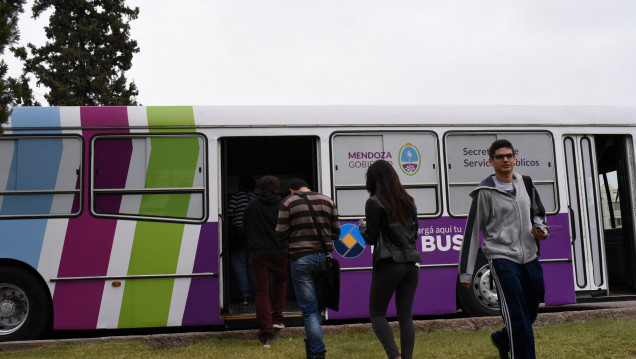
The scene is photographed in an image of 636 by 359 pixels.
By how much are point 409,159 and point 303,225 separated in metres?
2.60

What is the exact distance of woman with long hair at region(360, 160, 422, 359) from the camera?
4691 mm

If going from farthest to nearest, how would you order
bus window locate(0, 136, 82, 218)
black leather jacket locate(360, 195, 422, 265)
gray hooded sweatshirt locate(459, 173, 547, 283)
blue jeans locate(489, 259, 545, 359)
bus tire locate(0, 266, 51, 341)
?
bus window locate(0, 136, 82, 218), bus tire locate(0, 266, 51, 341), black leather jacket locate(360, 195, 422, 265), gray hooded sweatshirt locate(459, 173, 547, 283), blue jeans locate(489, 259, 545, 359)

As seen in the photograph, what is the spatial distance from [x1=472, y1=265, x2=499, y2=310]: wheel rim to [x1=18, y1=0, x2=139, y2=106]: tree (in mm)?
19606

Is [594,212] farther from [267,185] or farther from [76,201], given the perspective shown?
[76,201]

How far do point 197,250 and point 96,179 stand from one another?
1.47 m

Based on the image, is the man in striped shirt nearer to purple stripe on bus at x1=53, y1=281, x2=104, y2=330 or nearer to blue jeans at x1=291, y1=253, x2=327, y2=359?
blue jeans at x1=291, y1=253, x2=327, y2=359

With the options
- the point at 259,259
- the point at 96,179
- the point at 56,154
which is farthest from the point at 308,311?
the point at 56,154

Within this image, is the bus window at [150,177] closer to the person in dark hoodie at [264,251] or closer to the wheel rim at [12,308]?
the person in dark hoodie at [264,251]

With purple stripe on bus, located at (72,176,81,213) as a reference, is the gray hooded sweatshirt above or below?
below

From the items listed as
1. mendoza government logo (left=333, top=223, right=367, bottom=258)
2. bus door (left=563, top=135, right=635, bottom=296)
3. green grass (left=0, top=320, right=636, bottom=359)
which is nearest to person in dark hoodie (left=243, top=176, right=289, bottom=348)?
green grass (left=0, top=320, right=636, bottom=359)

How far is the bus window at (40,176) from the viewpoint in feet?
22.3

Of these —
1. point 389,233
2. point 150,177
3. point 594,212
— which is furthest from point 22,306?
point 594,212

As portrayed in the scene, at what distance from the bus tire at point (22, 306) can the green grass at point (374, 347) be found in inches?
30.8

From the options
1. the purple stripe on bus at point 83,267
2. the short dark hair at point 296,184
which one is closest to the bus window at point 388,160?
the short dark hair at point 296,184
